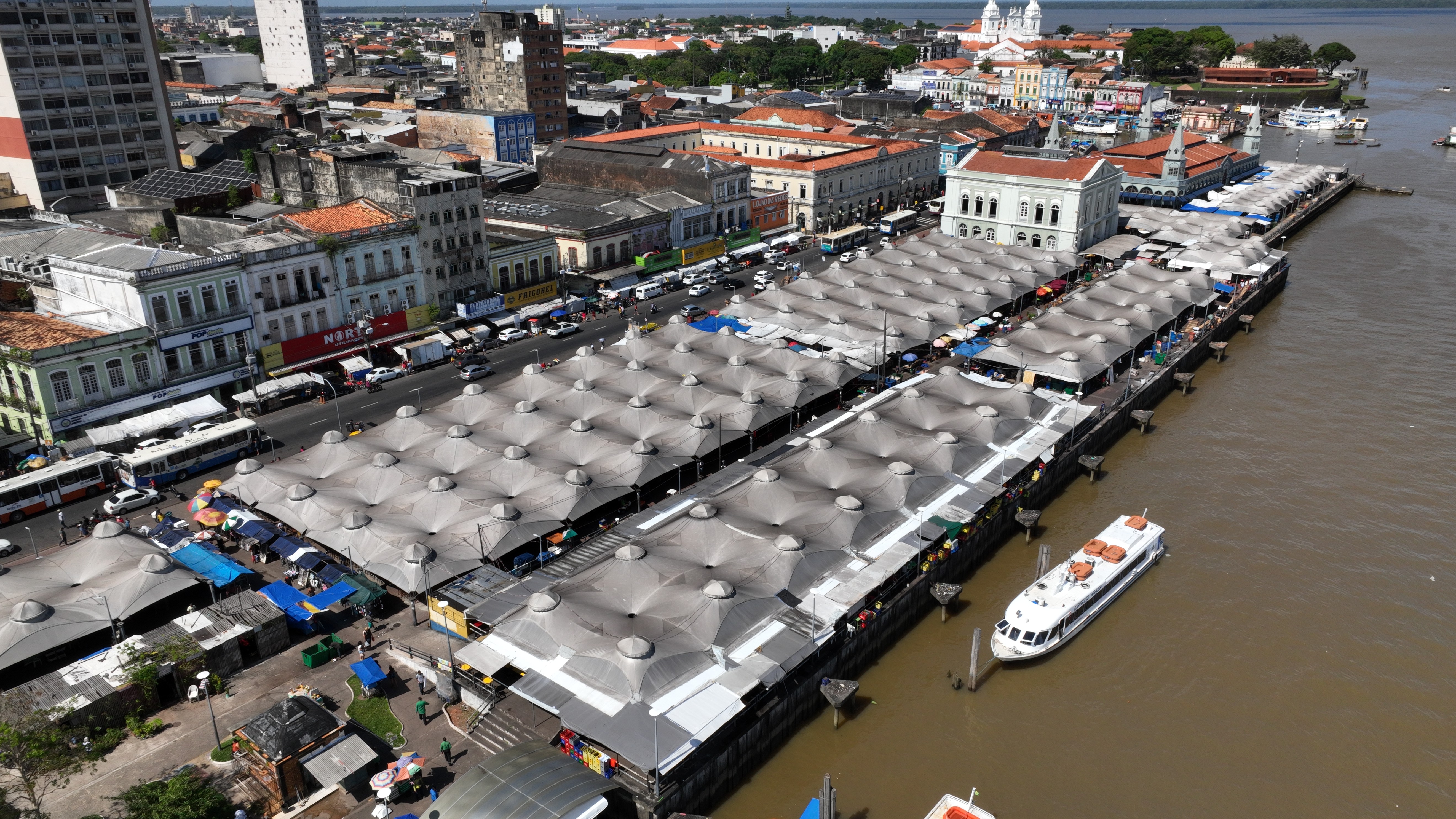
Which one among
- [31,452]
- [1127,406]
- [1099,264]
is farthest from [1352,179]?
[31,452]

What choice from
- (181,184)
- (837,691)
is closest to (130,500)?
(837,691)

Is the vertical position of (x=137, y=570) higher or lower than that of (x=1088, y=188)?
lower

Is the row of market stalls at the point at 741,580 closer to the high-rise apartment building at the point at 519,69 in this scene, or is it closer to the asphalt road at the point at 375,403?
the asphalt road at the point at 375,403

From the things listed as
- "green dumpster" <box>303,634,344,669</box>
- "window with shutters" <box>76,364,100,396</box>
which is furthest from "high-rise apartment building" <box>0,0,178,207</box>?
"green dumpster" <box>303,634,344,669</box>

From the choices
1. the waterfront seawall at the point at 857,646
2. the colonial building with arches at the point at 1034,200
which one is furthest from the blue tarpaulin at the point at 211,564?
the colonial building with arches at the point at 1034,200

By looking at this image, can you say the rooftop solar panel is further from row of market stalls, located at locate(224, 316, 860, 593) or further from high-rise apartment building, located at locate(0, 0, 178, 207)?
row of market stalls, located at locate(224, 316, 860, 593)

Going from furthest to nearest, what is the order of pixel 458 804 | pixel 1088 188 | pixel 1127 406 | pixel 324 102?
1. pixel 324 102
2. pixel 1088 188
3. pixel 1127 406
4. pixel 458 804

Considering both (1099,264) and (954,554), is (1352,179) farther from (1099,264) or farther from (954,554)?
(954,554)

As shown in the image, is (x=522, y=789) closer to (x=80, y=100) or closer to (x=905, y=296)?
(x=905, y=296)
